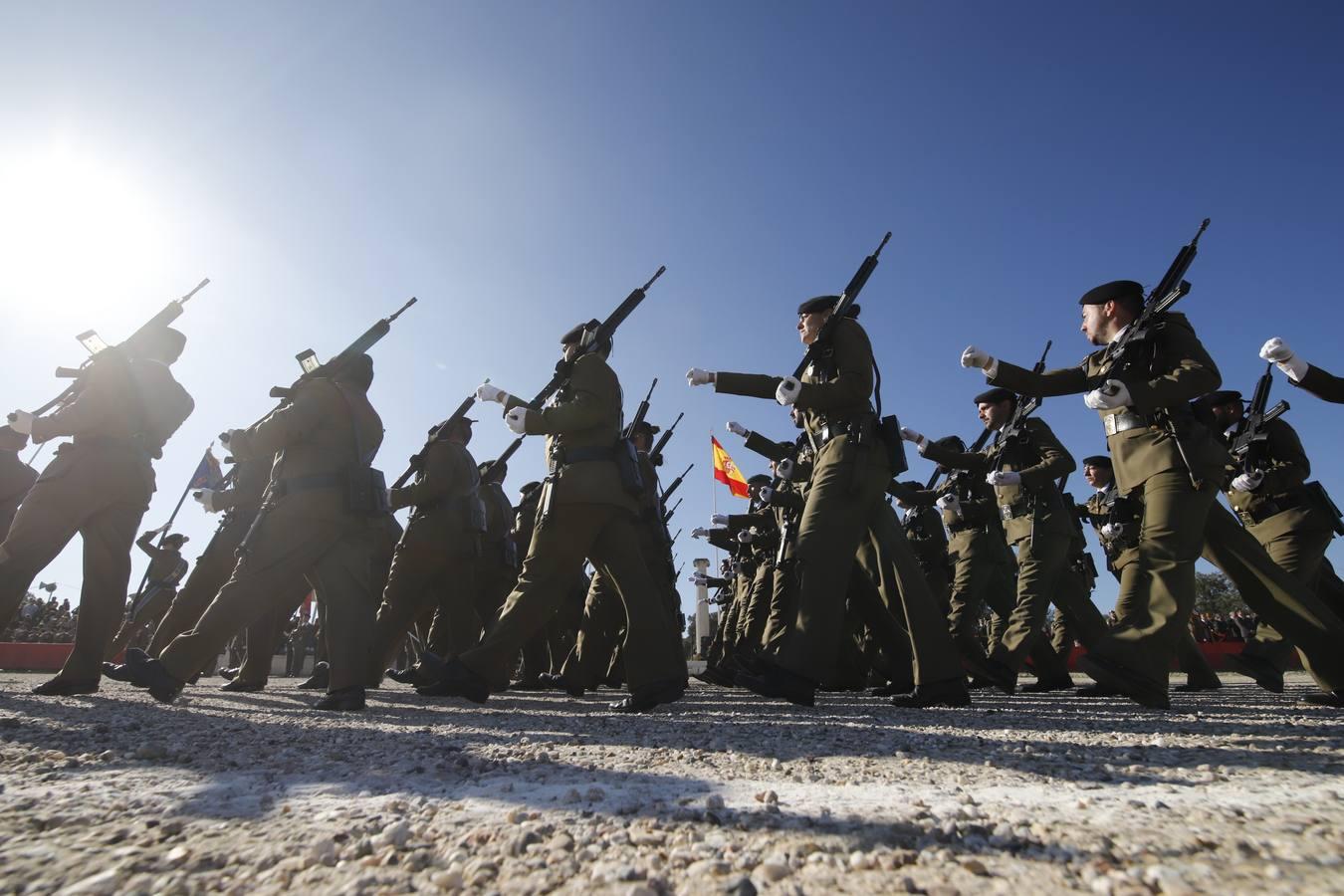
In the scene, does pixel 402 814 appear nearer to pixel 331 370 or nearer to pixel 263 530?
pixel 263 530

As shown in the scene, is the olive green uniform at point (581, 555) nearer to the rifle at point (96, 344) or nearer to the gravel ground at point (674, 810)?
the gravel ground at point (674, 810)

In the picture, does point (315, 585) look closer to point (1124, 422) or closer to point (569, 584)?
point (569, 584)

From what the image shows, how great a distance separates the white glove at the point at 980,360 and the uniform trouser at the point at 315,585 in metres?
3.75

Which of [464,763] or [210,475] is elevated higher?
[210,475]

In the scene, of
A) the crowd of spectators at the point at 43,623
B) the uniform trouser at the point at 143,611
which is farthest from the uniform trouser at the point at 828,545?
the crowd of spectators at the point at 43,623

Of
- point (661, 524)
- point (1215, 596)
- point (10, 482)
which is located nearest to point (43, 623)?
point (10, 482)

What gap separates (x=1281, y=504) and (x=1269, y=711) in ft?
7.52

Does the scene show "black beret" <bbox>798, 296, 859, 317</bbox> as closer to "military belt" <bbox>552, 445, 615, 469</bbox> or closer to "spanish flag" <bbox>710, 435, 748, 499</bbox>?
"military belt" <bbox>552, 445, 615, 469</bbox>

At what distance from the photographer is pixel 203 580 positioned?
6027mm

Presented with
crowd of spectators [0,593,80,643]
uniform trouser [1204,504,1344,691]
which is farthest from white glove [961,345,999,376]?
crowd of spectators [0,593,80,643]

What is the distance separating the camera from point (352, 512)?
172 inches

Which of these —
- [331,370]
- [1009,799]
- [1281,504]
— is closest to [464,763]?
[1009,799]

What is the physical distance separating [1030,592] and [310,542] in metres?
5.58

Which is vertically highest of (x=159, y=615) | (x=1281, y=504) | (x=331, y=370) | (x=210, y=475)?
(x=210, y=475)
